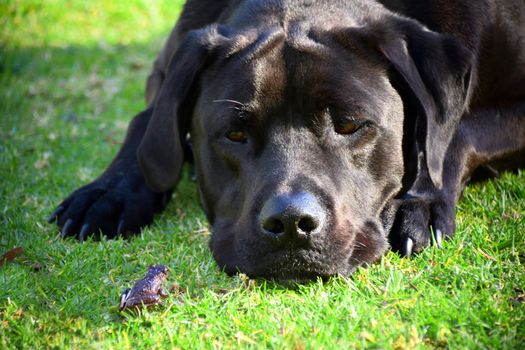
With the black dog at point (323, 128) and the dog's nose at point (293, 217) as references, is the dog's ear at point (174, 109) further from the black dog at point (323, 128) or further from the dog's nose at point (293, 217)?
the dog's nose at point (293, 217)

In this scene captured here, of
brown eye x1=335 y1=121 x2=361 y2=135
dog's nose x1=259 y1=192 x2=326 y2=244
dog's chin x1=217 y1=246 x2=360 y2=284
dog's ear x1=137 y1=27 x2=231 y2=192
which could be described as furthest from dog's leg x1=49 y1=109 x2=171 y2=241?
brown eye x1=335 y1=121 x2=361 y2=135

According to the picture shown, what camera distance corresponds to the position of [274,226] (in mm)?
2545

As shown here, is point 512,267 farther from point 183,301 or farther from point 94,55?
point 94,55

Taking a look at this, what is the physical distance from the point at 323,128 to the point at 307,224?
0.47 m

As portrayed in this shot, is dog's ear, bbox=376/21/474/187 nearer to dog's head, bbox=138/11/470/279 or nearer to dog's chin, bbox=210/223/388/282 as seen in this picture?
dog's head, bbox=138/11/470/279

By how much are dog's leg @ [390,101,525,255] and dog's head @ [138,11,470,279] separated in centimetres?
8

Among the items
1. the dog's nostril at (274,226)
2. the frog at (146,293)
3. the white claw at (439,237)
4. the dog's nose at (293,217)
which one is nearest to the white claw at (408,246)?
the white claw at (439,237)

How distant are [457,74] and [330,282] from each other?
105 cm

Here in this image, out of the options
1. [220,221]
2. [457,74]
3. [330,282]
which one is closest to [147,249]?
[220,221]

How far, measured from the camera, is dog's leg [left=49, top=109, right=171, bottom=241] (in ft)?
11.1

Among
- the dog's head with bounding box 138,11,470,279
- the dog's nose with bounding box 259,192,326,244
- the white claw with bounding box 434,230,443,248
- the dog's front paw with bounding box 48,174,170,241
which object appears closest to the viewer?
the dog's nose with bounding box 259,192,326,244

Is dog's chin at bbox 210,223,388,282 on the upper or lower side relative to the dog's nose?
lower

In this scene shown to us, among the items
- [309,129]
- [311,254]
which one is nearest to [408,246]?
[311,254]

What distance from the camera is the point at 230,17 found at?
352 cm
